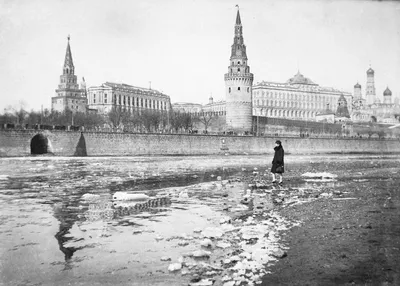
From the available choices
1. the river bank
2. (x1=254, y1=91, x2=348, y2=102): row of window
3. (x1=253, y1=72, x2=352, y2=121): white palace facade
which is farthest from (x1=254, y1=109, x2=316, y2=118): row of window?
the river bank

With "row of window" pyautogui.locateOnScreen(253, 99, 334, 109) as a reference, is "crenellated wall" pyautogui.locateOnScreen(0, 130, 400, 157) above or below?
below

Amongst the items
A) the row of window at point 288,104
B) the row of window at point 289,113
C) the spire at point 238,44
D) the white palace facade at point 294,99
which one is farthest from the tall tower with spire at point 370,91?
the spire at point 238,44

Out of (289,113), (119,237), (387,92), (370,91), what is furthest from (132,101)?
(119,237)

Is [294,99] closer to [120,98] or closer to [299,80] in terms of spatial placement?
[299,80]

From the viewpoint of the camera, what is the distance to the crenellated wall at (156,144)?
42906 mm

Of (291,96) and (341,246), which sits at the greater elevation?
(291,96)

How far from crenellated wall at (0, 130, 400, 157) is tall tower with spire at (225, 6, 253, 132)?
49.3 ft

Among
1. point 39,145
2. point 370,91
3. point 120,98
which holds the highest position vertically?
point 370,91

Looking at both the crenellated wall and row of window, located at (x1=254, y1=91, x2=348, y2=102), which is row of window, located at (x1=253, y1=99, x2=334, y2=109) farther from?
the crenellated wall

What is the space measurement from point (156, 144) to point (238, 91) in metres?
32.9

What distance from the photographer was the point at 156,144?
53906 millimetres

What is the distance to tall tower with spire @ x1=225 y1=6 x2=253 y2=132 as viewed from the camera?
81.8 metres

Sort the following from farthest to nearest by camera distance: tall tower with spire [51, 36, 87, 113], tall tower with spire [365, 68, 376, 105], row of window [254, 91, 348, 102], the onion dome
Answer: tall tower with spire [365, 68, 376, 105], the onion dome, row of window [254, 91, 348, 102], tall tower with spire [51, 36, 87, 113]

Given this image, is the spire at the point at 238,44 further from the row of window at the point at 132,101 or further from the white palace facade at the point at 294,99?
the row of window at the point at 132,101
